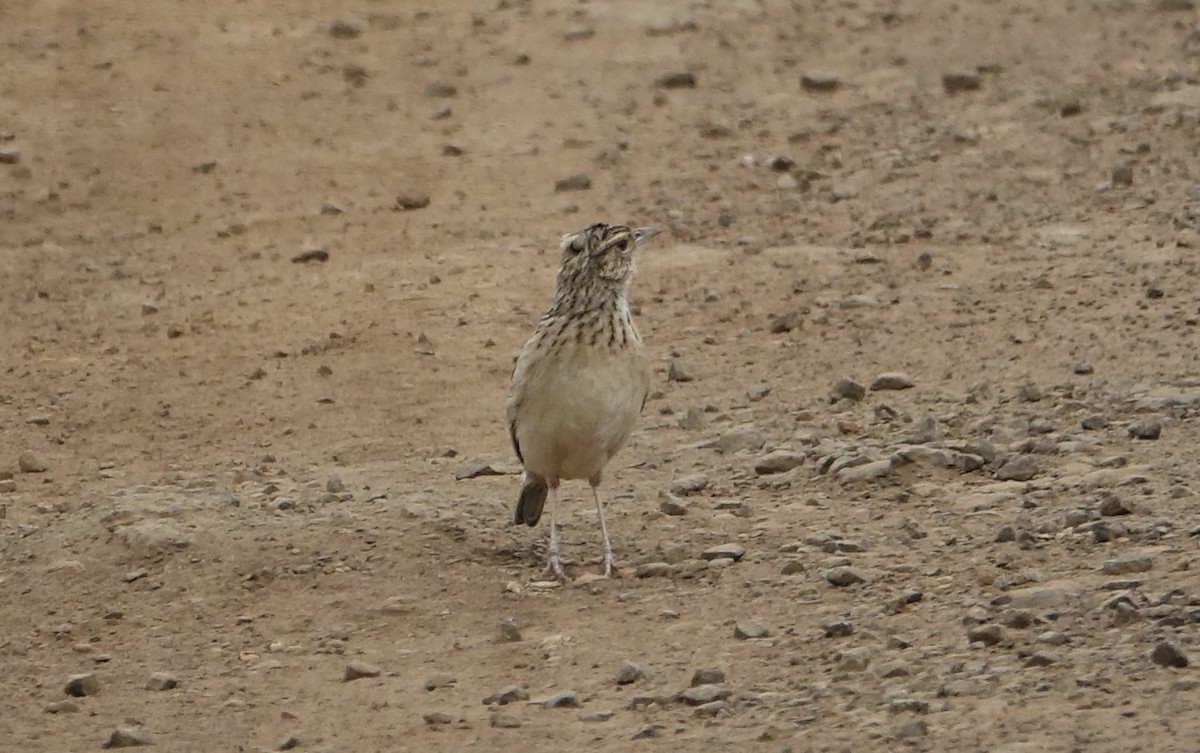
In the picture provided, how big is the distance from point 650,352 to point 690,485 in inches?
90.3

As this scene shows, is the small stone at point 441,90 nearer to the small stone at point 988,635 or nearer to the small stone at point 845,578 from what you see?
the small stone at point 845,578

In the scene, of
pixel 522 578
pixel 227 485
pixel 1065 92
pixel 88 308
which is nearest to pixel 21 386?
pixel 88 308

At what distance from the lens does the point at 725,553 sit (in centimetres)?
768

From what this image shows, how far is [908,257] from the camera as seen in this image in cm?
1170

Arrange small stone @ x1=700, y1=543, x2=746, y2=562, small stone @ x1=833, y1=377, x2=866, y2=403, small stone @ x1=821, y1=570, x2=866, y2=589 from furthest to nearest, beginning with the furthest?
1. small stone @ x1=833, y1=377, x2=866, y2=403
2. small stone @ x1=700, y1=543, x2=746, y2=562
3. small stone @ x1=821, y1=570, x2=866, y2=589

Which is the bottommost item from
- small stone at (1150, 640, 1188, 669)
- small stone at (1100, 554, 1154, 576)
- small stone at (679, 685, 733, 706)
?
small stone at (679, 685, 733, 706)

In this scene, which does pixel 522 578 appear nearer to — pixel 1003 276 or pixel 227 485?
pixel 227 485

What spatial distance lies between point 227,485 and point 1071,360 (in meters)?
3.65

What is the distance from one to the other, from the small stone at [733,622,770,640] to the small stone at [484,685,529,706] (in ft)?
2.29

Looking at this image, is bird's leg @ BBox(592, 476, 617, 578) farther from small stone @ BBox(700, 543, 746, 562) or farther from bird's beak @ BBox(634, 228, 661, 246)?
bird's beak @ BBox(634, 228, 661, 246)

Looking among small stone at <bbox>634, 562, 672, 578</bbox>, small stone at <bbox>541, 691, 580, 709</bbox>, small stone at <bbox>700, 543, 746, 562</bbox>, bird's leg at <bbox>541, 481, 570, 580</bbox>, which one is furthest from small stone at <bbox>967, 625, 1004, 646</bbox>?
bird's leg at <bbox>541, 481, 570, 580</bbox>

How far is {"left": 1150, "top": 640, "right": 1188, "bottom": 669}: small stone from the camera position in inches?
232

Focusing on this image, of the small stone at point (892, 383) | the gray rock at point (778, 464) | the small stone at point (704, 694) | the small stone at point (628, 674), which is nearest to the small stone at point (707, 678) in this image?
the small stone at point (704, 694)

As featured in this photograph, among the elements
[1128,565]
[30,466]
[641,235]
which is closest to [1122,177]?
[641,235]
